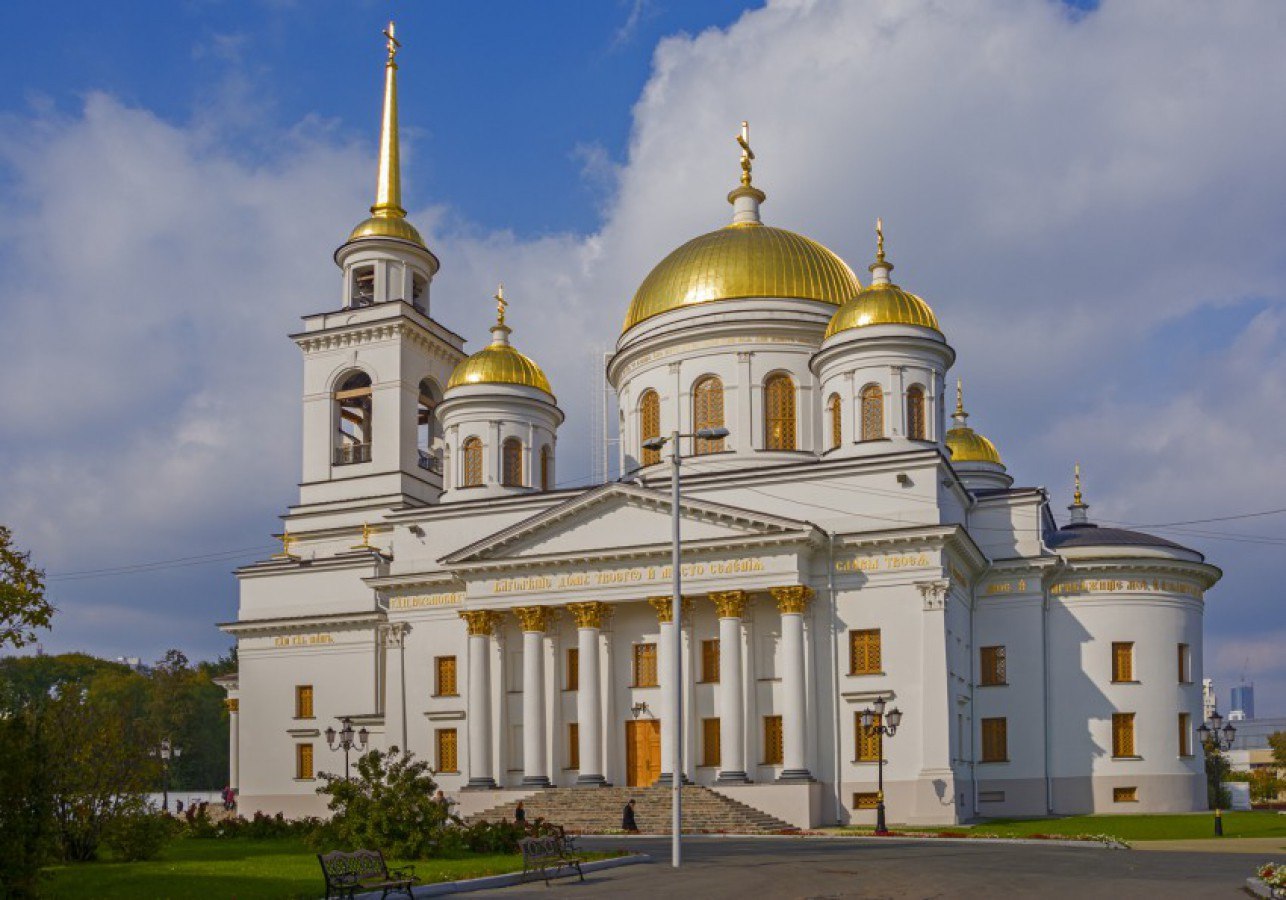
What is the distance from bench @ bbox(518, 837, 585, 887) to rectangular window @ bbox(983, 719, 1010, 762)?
2382 centimetres

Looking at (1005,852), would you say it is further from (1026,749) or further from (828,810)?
(1026,749)

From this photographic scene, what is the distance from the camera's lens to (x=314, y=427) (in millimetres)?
54312

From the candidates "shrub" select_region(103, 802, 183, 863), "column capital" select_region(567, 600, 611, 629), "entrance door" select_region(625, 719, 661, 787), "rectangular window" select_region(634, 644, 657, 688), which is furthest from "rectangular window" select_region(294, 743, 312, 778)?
"shrub" select_region(103, 802, 183, 863)

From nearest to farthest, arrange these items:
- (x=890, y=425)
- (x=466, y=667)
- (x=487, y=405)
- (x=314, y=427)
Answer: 1. (x=890, y=425)
2. (x=466, y=667)
3. (x=487, y=405)
4. (x=314, y=427)

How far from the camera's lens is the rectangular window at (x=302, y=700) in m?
51.6

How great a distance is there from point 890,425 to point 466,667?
15.6 metres

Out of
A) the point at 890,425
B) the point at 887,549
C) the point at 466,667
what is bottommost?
the point at 466,667

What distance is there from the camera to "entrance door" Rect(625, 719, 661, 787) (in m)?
43.1

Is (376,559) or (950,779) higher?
(376,559)

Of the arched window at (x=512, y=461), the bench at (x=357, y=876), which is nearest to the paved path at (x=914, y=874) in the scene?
the bench at (x=357, y=876)

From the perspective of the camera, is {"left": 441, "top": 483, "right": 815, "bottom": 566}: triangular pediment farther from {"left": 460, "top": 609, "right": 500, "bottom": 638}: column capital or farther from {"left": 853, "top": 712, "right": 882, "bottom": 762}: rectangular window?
{"left": 853, "top": 712, "right": 882, "bottom": 762}: rectangular window

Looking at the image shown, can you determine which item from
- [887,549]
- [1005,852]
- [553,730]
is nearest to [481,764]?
[553,730]

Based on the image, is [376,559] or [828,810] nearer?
[828,810]

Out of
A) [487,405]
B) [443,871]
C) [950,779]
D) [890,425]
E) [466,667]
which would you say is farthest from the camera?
[487,405]
